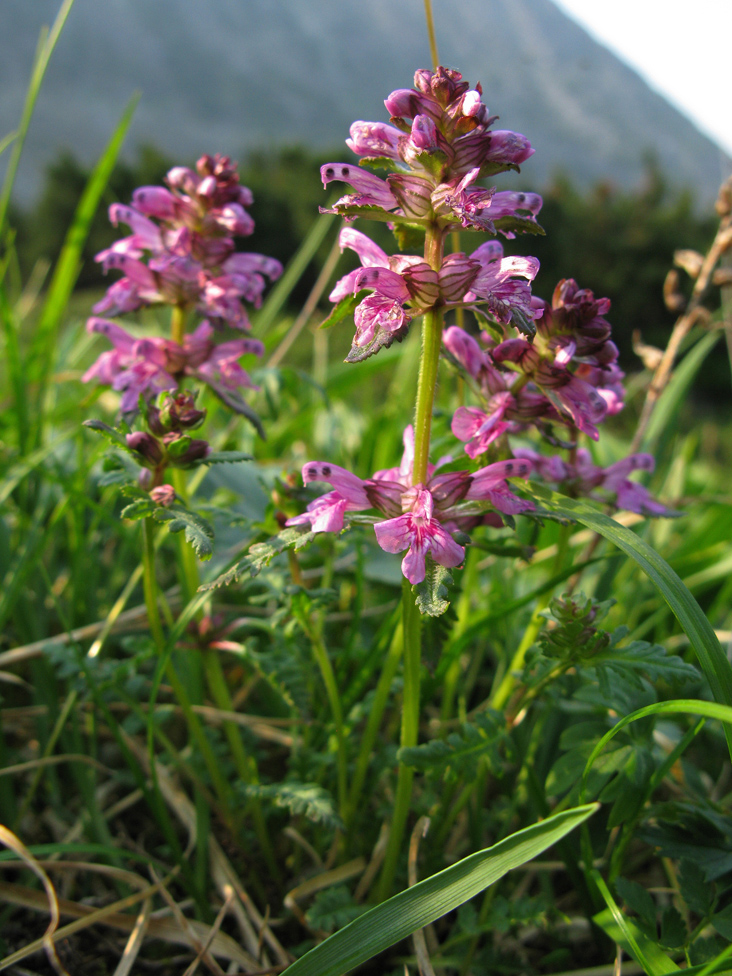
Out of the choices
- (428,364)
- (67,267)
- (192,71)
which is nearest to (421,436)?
(428,364)

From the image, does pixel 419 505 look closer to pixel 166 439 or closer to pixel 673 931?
pixel 166 439

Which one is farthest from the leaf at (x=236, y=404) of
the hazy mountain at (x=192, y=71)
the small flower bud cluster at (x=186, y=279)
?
the hazy mountain at (x=192, y=71)

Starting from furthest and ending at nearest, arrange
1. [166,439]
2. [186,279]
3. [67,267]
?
[67,267]
[186,279]
[166,439]

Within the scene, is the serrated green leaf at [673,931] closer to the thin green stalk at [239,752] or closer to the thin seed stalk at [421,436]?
the thin seed stalk at [421,436]

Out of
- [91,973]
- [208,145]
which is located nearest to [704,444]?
[91,973]

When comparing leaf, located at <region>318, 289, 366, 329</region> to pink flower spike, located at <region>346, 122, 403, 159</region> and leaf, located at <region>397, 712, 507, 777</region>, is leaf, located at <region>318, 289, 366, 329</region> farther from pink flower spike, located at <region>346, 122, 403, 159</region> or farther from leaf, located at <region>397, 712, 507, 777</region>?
leaf, located at <region>397, 712, 507, 777</region>
